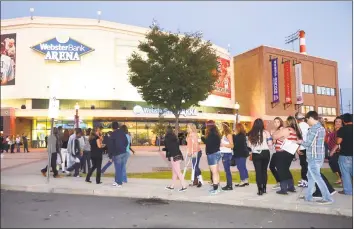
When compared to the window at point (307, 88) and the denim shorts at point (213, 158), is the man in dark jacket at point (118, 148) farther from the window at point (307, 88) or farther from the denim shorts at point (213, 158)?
the window at point (307, 88)

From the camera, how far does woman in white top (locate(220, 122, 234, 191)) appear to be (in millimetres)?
9203

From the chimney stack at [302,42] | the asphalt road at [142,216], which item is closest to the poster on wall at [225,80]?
the chimney stack at [302,42]

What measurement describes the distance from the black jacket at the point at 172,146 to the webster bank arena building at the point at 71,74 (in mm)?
31377

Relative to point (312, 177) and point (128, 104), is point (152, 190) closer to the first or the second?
point (312, 177)

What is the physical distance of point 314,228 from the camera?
5.67 metres

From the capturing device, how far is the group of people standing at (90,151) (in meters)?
10.0

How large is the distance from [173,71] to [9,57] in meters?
31.6

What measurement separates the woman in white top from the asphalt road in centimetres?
160

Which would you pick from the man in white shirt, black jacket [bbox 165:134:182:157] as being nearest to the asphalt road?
black jacket [bbox 165:134:182:157]

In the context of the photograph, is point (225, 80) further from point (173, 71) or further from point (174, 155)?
point (174, 155)

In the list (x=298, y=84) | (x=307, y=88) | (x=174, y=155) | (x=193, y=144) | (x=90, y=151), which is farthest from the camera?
(x=307, y=88)

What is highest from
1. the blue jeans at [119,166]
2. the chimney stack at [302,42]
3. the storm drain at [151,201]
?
the chimney stack at [302,42]

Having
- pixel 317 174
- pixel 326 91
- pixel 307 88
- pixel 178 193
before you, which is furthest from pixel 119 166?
pixel 326 91

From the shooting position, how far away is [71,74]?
42.2m
